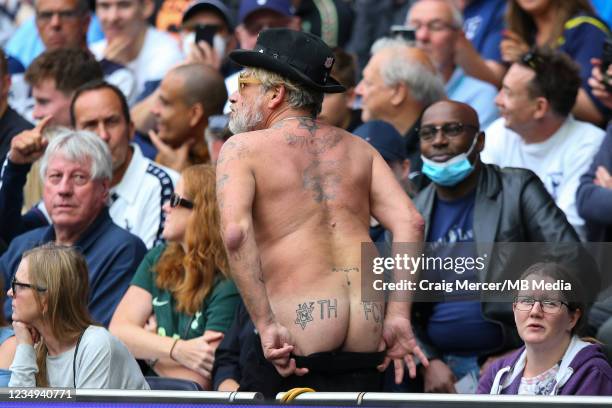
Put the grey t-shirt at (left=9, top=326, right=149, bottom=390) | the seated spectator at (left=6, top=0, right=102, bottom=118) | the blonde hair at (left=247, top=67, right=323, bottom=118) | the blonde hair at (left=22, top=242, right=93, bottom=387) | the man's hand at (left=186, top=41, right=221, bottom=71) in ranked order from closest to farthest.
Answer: the blonde hair at (left=247, top=67, right=323, bottom=118), the grey t-shirt at (left=9, top=326, right=149, bottom=390), the blonde hair at (left=22, top=242, right=93, bottom=387), the man's hand at (left=186, top=41, right=221, bottom=71), the seated spectator at (left=6, top=0, right=102, bottom=118)

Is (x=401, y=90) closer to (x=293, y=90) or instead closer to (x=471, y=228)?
(x=471, y=228)

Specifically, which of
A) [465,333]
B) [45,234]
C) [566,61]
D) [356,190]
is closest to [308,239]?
[356,190]

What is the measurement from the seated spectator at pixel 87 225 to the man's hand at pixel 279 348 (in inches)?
76.8

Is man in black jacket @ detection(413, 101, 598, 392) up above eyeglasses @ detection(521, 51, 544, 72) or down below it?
below

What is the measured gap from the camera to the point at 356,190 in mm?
4953

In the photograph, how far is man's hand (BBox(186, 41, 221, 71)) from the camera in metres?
8.91

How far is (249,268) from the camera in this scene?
4.63 metres

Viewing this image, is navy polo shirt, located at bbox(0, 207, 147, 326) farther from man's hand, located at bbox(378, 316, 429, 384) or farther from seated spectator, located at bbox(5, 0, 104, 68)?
seated spectator, located at bbox(5, 0, 104, 68)

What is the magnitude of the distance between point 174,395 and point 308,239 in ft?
2.72

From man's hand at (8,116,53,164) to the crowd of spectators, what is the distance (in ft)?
0.06

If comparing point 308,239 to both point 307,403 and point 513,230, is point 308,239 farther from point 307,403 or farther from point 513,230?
point 513,230

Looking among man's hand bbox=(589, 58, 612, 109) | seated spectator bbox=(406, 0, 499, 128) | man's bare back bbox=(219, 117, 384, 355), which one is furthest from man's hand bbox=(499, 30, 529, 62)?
man's bare back bbox=(219, 117, 384, 355)

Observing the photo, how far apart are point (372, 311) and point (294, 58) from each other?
1004 millimetres

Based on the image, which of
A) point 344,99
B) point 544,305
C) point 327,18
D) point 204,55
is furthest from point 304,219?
point 327,18
